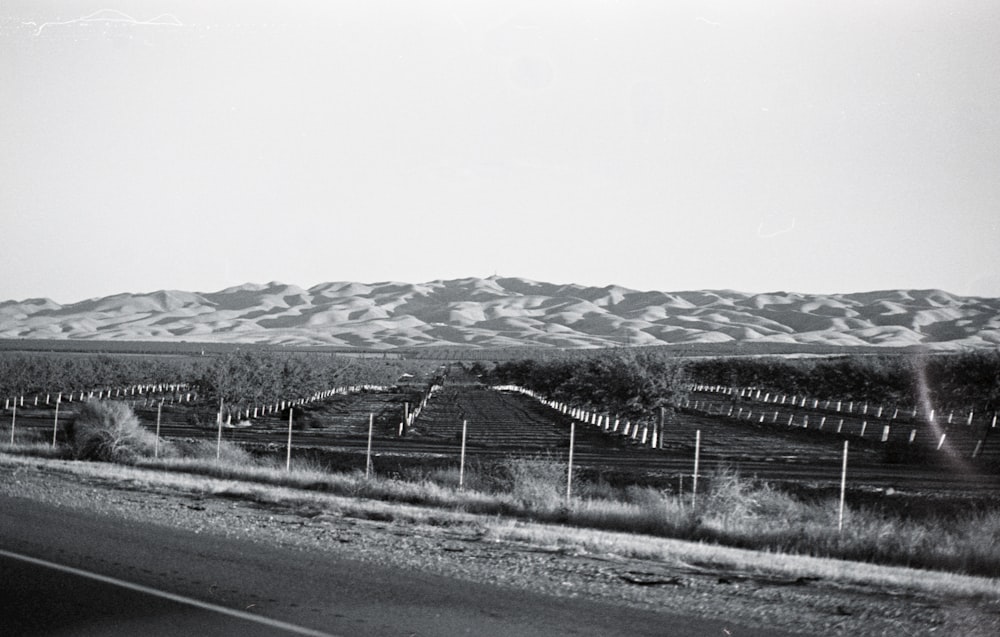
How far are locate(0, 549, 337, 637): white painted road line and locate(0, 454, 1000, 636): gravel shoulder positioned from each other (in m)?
3.16

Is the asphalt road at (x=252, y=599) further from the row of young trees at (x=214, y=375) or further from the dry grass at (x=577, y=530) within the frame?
Result: the row of young trees at (x=214, y=375)

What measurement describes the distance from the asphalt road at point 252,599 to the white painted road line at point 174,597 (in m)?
0.01

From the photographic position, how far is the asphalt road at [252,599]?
30.5 ft

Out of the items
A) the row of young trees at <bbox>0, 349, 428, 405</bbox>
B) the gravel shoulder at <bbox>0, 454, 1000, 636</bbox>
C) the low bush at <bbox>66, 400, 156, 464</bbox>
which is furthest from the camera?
the row of young trees at <bbox>0, 349, 428, 405</bbox>

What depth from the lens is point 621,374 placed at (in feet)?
186

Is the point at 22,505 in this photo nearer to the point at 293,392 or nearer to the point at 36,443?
the point at 36,443

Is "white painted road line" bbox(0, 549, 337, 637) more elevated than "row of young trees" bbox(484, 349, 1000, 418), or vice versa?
"row of young trees" bbox(484, 349, 1000, 418)

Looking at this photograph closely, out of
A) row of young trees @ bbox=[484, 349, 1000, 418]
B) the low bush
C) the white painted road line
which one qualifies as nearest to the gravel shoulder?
the white painted road line

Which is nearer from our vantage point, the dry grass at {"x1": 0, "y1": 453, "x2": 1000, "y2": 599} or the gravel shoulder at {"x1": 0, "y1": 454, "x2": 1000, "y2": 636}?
the gravel shoulder at {"x1": 0, "y1": 454, "x2": 1000, "y2": 636}

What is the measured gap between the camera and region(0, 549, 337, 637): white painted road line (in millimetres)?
9203

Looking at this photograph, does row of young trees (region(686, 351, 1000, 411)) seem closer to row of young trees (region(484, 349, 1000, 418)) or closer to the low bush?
row of young trees (region(484, 349, 1000, 418))

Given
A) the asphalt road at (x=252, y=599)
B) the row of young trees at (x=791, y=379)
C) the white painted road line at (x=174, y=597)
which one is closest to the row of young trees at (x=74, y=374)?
the row of young trees at (x=791, y=379)

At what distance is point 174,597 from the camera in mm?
10234

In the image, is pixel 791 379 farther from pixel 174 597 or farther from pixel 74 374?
pixel 174 597
